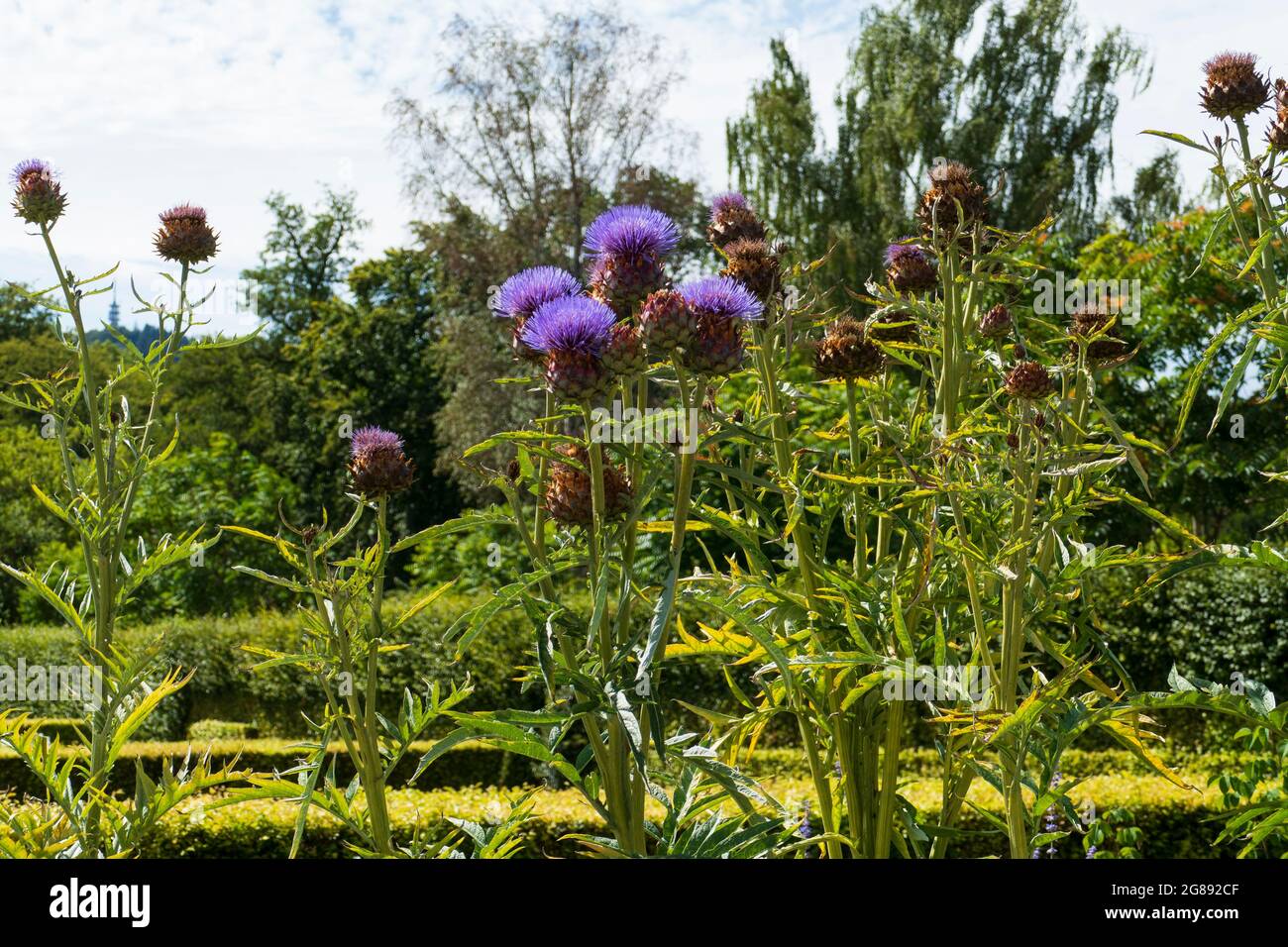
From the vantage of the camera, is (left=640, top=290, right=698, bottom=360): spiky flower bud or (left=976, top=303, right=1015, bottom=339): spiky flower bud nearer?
(left=640, top=290, right=698, bottom=360): spiky flower bud

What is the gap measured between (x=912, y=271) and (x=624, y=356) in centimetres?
96

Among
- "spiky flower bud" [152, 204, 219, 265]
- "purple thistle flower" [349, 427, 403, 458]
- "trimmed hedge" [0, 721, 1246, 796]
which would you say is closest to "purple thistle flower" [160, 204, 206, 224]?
"spiky flower bud" [152, 204, 219, 265]

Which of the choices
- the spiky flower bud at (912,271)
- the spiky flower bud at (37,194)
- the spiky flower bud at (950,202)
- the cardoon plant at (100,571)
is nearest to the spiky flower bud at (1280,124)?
the spiky flower bud at (950,202)

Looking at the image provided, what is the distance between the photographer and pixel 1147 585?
1.88 m

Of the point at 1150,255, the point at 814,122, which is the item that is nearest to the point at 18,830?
the point at 1150,255

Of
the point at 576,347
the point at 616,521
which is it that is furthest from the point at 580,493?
the point at 576,347

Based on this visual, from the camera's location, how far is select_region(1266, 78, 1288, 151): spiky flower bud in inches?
74.7

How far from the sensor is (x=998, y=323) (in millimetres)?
2295

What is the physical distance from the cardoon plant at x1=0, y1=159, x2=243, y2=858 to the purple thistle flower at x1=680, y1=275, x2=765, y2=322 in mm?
919

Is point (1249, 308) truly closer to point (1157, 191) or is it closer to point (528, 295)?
point (528, 295)

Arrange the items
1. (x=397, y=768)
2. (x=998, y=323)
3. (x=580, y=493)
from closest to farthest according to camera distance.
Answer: (x=580, y=493)
(x=998, y=323)
(x=397, y=768)

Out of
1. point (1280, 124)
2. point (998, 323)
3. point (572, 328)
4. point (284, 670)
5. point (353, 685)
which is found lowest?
point (284, 670)

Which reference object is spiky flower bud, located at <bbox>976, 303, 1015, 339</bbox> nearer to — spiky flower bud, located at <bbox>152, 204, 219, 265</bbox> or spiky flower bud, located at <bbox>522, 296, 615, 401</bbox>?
spiky flower bud, located at <bbox>522, 296, 615, 401</bbox>
